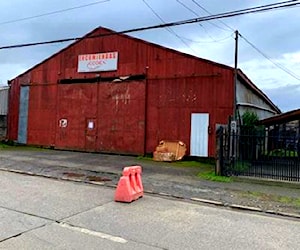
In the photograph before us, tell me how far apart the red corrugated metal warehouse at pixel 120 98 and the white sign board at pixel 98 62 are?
56 mm

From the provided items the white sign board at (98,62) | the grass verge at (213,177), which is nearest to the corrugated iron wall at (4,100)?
the white sign board at (98,62)

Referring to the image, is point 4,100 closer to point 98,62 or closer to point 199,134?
point 98,62

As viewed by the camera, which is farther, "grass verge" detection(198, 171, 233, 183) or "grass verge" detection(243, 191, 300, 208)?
"grass verge" detection(198, 171, 233, 183)

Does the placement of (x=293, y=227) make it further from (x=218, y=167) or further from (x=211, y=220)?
(x=218, y=167)

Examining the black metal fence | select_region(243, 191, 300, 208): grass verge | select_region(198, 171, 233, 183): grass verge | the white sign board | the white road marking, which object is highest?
the white sign board

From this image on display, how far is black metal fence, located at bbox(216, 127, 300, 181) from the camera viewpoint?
12141 mm

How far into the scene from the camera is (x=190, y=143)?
17641 mm

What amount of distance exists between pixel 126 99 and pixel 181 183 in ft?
30.6

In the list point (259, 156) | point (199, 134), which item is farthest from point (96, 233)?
point (199, 134)

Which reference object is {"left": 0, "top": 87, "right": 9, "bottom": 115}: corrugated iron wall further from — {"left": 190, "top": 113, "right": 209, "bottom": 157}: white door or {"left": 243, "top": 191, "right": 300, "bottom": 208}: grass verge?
{"left": 243, "top": 191, "right": 300, "bottom": 208}: grass verge

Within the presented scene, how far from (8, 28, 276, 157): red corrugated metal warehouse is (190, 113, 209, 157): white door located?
5 centimetres

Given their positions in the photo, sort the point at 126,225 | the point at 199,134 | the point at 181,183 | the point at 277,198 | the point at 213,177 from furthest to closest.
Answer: the point at 199,134, the point at 213,177, the point at 181,183, the point at 277,198, the point at 126,225

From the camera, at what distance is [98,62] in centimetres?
2061

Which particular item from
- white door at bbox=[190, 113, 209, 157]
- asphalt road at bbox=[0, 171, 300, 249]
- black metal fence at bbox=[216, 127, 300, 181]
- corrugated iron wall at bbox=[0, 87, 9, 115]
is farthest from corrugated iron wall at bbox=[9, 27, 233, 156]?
asphalt road at bbox=[0, 171, 300, 249]
